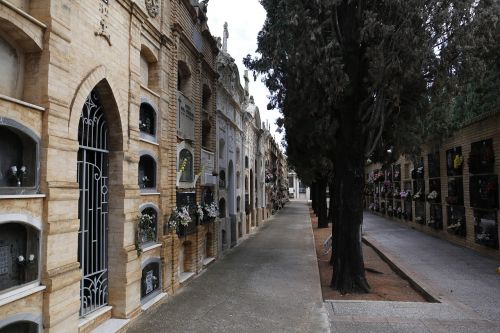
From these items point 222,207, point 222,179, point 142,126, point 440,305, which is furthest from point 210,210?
point 440,305

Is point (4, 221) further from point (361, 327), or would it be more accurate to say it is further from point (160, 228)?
point (361, 327)

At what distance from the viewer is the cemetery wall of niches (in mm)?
13099

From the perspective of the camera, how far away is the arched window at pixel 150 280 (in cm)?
809

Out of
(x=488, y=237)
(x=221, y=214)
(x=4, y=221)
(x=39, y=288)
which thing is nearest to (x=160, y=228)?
(x=39, y=288)

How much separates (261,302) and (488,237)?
8916 millimetres

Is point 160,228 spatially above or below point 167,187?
below

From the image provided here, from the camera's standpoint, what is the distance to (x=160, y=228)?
886 centimetres

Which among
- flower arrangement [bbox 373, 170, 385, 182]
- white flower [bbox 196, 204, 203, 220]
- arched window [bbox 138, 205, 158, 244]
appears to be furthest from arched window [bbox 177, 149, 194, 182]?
flower arrangement [bbox 373, 170, 385, 182]

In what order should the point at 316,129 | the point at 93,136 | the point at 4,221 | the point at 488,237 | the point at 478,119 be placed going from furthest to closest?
1. the point at 478,119
2. the point at 488,237
3. the point at 316,129
4. the point at 93,136
5. the point at 4,221

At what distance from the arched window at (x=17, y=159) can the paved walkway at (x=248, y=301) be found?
351 cm

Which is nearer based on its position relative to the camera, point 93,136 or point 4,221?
point 4,221

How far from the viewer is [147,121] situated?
28.1 ft

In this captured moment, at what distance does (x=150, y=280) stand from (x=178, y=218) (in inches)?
64.6

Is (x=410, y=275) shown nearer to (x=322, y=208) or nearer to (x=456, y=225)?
(x=456, y=225)
